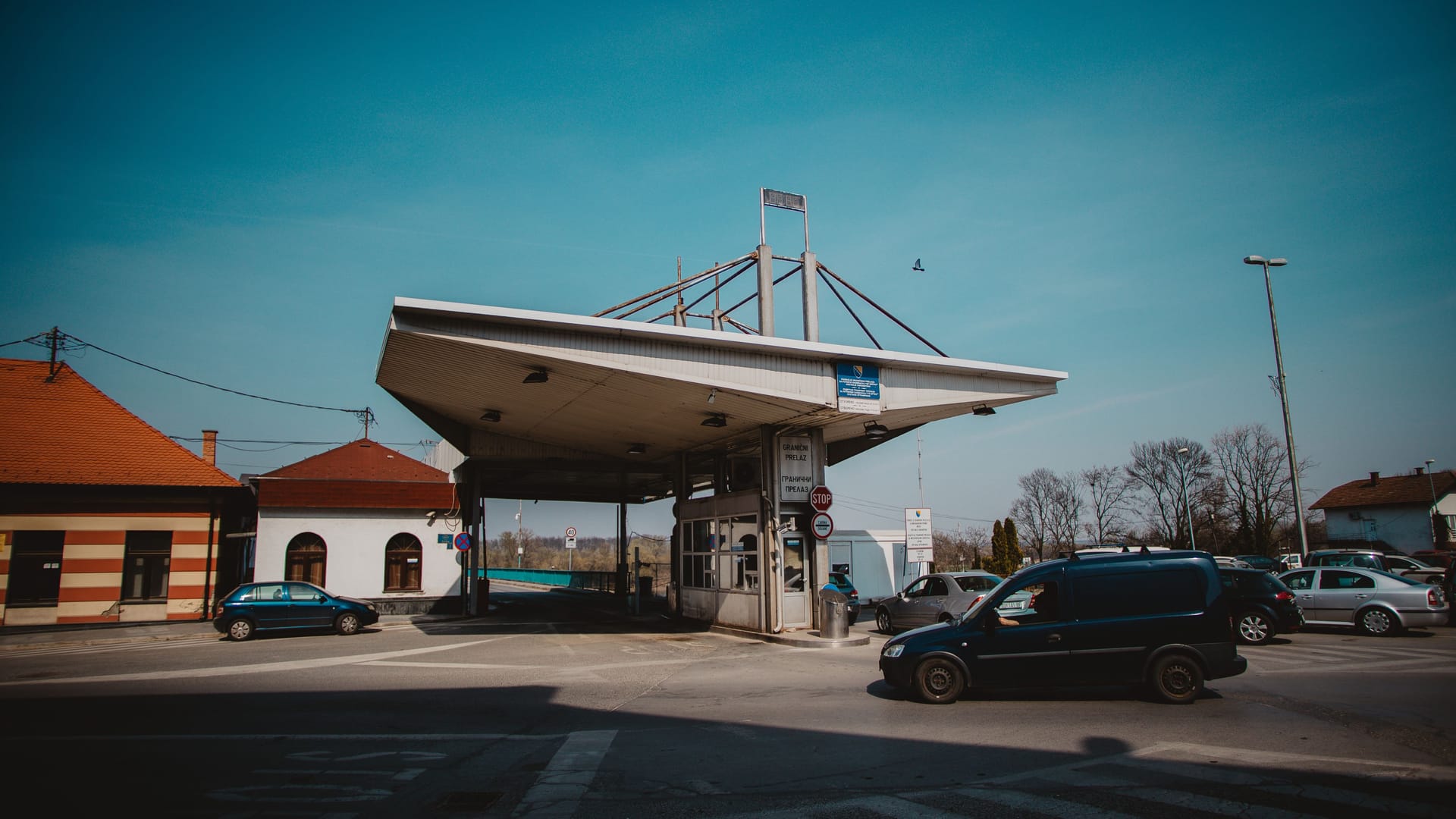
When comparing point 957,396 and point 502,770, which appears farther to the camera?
point 957,396

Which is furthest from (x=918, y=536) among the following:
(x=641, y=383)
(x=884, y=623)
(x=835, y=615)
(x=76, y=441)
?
(x=76, y=441)

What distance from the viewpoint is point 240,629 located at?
1983cm

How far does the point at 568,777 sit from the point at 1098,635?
6219 mm

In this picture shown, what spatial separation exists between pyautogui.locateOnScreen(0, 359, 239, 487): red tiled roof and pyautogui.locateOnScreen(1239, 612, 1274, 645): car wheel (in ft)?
89.2

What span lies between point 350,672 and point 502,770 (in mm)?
8326

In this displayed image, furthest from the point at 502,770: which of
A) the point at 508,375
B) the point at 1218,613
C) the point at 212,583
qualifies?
the point at 212,583

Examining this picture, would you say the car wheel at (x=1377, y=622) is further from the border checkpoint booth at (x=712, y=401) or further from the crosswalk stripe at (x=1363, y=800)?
the crosswalk stripe at (x=1363, y=800)

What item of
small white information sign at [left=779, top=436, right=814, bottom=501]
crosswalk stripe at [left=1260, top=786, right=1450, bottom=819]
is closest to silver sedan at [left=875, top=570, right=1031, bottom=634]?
small white information sign at [left=779, top=436, right=814, bottom=501]

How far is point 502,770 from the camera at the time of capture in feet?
22.2

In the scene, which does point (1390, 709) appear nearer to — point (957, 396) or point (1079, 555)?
point (1079, 555)

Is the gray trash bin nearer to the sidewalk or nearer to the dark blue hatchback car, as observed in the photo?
the dark blue hatchback car

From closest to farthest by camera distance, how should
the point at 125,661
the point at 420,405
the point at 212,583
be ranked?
1. the point at 125,661
2. the point at 420,405
3. the point at 212,583

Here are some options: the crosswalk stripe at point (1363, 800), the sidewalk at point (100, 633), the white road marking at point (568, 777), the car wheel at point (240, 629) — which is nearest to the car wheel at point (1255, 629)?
the crosswalk stripe at point (1363, 800)

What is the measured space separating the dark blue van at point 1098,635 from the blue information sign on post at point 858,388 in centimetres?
792
